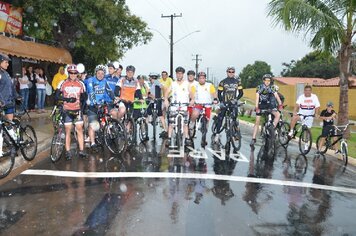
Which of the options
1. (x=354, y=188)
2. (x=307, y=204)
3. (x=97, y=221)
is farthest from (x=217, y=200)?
(x=354, y=188)

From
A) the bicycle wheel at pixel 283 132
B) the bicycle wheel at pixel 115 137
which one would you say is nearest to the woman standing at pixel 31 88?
the bicycle wheel at pixel 115 137

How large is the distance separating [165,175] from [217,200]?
170 cm

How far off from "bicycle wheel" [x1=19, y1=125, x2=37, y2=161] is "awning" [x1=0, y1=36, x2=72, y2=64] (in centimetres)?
877

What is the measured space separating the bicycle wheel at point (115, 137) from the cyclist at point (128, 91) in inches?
30.8

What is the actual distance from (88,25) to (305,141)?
1364 cm

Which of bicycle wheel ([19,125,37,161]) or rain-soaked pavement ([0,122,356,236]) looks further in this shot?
bicycle wheel ([19,125,37,161])

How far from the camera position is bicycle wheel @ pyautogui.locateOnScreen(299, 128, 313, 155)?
10.3m

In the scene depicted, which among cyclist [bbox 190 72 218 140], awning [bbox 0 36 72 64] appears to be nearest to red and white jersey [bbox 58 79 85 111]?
cyclist [bbox 190 72 218 140]

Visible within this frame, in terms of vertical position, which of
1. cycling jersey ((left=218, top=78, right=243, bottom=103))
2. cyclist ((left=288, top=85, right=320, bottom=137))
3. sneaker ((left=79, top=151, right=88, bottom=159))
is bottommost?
sneaker ((left=79, top=151, right=88, bottom=159))

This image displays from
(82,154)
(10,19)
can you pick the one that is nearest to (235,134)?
(82,154)

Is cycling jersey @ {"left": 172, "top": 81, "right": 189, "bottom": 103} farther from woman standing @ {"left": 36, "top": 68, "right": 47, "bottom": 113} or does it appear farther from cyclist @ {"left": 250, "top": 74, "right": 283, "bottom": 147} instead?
woman standing @ {"left": 36, "top": 68, "right": 47, "bottom": 113}

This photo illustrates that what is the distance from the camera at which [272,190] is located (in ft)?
22.2

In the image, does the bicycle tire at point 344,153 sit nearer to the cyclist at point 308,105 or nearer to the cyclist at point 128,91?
the cyclist at point 308,105

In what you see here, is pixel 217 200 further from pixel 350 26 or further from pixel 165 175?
pixel 350 26
